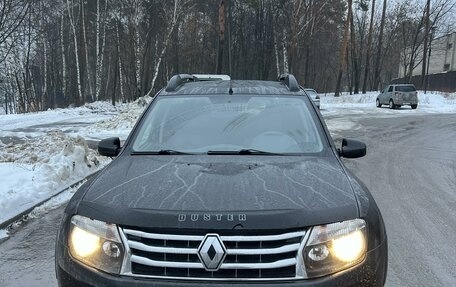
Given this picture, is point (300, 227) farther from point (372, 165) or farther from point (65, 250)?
point (372, 165)

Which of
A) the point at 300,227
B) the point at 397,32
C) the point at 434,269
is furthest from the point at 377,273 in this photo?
the point at 397,32

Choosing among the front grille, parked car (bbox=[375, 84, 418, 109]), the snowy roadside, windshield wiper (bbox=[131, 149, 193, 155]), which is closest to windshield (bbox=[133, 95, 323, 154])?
windshield wiper (bbox=[131, 149, 193, 155])

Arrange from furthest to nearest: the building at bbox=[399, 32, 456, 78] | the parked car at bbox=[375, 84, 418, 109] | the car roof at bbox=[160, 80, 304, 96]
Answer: the building at bbox=[399, 32, 456, 78]
the parked car at bbox=[375, 84, 418, 109]
the car roof at bbox=[160, 80, 304, 96]

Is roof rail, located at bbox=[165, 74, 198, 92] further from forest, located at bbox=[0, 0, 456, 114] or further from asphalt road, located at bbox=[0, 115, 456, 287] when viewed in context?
forest, located at bbox=[0, 0, 456, 114]

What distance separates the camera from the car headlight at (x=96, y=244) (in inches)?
94.3

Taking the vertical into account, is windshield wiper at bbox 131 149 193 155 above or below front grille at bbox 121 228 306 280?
above

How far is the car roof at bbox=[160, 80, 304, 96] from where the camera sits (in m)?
4.30

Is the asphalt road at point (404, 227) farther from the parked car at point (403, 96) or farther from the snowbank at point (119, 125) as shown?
the parked car at point (403, 96)

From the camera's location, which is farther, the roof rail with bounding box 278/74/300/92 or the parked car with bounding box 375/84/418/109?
the parked car with bounding box 375/84/418/109

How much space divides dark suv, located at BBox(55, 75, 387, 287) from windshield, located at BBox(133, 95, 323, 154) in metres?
0.35

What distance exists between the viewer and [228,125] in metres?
Result: 3.92

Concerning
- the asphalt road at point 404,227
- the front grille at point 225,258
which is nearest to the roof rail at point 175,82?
the asphalt road at point 404,227

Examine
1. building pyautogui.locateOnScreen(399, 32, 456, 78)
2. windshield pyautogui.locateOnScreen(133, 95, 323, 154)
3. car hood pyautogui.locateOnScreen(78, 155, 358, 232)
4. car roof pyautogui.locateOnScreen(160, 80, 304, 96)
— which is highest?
building pyautogui.locateOnScreen(399, 32, 456, 78)

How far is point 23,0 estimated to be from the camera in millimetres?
16484
